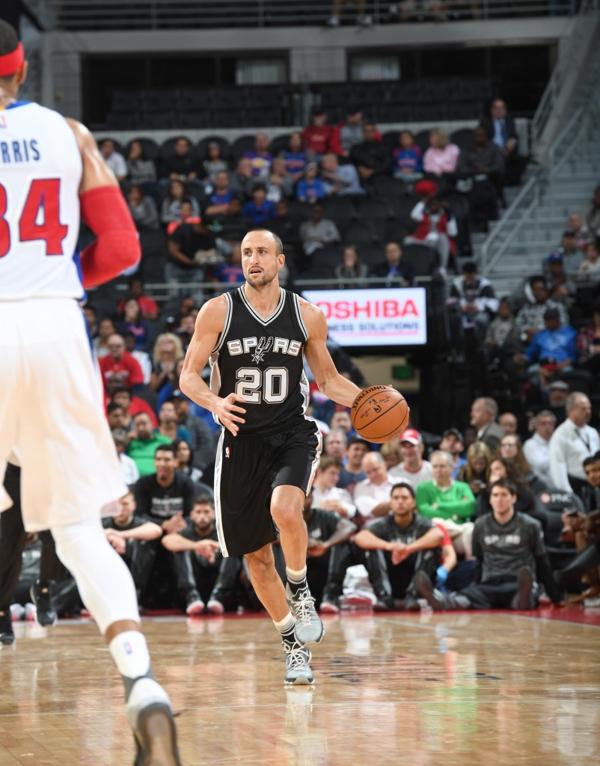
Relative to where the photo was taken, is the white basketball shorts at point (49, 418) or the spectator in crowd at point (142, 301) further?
the spectator in crowd at point (142, 301)

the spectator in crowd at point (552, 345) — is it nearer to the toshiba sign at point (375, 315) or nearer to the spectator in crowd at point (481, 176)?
the toshiba sign at point (375, 315)

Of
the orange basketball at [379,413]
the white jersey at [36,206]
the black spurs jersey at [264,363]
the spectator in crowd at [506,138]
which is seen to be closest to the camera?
the white jersey at [36,206]

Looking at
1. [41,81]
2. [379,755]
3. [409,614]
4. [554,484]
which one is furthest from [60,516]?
[41,81]

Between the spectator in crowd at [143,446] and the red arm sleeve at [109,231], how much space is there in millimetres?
7877

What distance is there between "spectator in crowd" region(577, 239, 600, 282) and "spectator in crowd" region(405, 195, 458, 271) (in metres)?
1.66

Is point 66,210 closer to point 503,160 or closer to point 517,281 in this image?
point 517,281

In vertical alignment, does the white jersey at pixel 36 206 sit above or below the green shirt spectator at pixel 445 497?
above

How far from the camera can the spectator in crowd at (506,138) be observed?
739 inches

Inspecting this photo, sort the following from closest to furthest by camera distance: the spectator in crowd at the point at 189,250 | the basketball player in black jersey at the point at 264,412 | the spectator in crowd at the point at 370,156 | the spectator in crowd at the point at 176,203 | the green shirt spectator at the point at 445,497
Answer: the basketball player in black jersey at the point at 264,412, the green shirt spectator at the point at 445,497, the spectator in crowd at the point at 189,250, the spectator in crowd at the point at 176,203, the spectator in crowd at the point at 370,156

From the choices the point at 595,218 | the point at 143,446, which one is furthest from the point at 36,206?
the point at 595,218

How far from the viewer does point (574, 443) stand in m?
11.9

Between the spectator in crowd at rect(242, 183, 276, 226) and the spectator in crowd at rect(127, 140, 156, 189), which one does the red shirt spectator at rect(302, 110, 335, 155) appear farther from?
the spectator in crowd at rect(127, 140, 156, 189)

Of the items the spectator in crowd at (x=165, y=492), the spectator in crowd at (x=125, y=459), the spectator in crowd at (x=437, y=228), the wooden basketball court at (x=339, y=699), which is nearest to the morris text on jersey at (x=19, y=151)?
the wooden basketball court at (x=339, y=699)

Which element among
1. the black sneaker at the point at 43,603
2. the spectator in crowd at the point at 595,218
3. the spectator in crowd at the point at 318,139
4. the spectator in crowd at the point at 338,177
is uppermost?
the spectator in crowd at the point at 318,139
